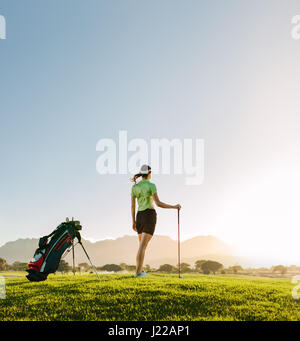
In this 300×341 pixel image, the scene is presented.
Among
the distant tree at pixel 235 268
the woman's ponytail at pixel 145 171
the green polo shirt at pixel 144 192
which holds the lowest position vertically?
the distant tree at pixel 235 268

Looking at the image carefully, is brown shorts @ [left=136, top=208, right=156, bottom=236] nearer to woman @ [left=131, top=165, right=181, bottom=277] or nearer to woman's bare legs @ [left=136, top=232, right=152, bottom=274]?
woman @ [left=131, top=165, right=181, bottom=277]

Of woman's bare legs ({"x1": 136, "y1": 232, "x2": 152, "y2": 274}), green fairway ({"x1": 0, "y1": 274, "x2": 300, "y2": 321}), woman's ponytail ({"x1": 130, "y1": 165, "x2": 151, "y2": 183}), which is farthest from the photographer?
woman's ponytail ({"x1": 130, "y1": 165, "x2": 151, "y2": 183})

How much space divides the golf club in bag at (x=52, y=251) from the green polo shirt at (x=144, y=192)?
2.17 m

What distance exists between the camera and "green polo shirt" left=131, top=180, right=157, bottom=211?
9.34 metres

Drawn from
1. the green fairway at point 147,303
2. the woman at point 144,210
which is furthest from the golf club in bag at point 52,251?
the woman at point 144,210

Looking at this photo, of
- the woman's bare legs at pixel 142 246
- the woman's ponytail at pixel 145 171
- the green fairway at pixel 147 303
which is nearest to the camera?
the green fairway at pixel 147 303

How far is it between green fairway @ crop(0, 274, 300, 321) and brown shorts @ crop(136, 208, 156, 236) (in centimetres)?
153

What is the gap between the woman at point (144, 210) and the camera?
30.6ft

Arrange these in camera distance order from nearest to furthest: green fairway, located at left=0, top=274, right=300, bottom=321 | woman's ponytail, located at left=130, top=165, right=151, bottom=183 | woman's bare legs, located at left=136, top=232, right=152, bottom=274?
green fairway, located at left=0, top=274, right=300, bottom=321
woman's bare legs, located at left=136, top=232, right=152, bottom=274
woman's ponytail, located at left=130, top=165, right=151, bottom=183

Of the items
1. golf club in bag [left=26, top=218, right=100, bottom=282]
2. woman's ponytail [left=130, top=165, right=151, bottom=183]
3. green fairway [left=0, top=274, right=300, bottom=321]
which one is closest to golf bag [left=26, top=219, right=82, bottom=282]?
golf club in bag [left=26, top=218, right=100, bottom=282]

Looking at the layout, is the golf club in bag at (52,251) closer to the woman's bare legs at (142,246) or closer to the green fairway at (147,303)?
the green fairway at (147,303)

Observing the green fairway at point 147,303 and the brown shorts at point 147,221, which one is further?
the brown shorts at point 147,221
